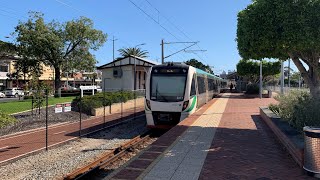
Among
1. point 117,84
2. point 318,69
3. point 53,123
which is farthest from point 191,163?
point 117,84

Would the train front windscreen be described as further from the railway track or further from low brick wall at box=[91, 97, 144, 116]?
low brick wall at box=[91, 97, 144, 116]

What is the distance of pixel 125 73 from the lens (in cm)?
4856

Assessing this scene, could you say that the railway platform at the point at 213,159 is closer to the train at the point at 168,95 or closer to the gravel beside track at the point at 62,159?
the gravel beside track at the point at 62,159

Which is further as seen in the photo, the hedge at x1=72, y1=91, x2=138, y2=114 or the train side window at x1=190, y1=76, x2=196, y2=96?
the hedge at x1=72, y1=91, x2=138, y2=114

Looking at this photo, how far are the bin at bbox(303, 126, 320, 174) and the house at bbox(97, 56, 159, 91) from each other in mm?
40029

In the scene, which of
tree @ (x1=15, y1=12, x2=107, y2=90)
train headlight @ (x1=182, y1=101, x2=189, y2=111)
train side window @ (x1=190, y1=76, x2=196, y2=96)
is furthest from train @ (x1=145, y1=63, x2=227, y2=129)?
tree @ (x1=15, y1=12, x2=107, y2=90)

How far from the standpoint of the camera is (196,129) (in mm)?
13328

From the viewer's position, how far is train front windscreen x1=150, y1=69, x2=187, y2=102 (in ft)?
55.8

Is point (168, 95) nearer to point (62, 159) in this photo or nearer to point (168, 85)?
point (168, 85)

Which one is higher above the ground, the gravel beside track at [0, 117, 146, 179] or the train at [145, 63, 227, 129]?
the train at [145, 63, 227, 129]

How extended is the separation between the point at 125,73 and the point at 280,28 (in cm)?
3798

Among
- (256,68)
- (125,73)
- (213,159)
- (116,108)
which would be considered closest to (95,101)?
(116,108)

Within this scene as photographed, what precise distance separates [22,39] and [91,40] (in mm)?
8268

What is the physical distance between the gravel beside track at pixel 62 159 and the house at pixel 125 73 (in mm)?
30591
